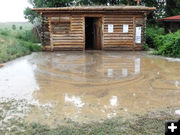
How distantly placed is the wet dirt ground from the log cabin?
450 centimetres

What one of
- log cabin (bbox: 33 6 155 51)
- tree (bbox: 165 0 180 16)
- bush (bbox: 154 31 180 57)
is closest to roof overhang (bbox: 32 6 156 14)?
log cabin (bbox: 33 6 155 51)

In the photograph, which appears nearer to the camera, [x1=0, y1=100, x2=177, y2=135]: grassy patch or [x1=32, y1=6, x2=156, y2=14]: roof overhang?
[x1=0, y1=100, x2=177, y2=135]: grassy patch

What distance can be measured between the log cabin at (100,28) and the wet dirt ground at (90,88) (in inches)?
A: 177

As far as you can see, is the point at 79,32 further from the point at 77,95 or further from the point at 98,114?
the point at 98,114

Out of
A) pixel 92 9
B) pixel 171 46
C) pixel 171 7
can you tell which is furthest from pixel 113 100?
pixel 171 7

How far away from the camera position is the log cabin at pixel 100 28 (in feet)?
47.4

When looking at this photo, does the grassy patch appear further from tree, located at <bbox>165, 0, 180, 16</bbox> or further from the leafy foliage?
tree, located at <bbox>165, 0, 180, 16</bbox>

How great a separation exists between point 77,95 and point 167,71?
4493 mm

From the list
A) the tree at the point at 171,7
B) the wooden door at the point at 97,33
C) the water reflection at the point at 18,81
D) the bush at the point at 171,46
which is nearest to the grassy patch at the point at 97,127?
the water reflection at the point at 18,81

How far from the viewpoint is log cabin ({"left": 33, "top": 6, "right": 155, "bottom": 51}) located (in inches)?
569

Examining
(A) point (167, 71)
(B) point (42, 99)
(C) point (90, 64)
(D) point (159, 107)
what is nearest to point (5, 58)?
(C) point (90, 64)

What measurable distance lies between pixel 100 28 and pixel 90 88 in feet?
30.0

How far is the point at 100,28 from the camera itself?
15.1m

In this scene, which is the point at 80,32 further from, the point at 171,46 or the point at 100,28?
the point at 171,46
